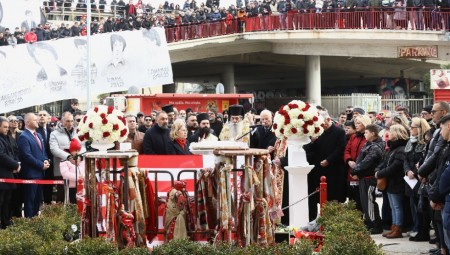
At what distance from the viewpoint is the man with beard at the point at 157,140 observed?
16.1 m

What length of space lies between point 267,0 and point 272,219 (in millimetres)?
39867

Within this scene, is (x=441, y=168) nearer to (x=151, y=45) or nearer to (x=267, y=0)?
(x=151, y=45)

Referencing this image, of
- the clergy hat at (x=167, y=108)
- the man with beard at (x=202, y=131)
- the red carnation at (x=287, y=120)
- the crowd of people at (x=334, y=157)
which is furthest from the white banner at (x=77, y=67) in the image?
the red carnation at (x=287, y=120)

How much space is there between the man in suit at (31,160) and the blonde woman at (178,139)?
242 cm

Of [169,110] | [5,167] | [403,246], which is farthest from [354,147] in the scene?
[169,110]

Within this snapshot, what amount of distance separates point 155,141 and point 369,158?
3.34 metres

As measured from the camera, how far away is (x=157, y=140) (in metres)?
16.2

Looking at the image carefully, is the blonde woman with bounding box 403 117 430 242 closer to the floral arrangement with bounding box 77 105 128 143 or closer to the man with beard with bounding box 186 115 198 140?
the floral arrangement with bounding box 77 105 128 143

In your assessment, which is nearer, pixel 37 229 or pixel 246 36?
pixel 37 229

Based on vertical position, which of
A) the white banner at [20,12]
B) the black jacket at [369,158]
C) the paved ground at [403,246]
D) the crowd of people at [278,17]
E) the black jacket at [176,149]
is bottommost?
the paved ground at [403,246]


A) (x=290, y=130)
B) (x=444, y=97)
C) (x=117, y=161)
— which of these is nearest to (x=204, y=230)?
(x=117, y=161)

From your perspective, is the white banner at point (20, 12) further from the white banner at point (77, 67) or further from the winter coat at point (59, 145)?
the winter coat at point (59, 145)

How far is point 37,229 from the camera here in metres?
11.5

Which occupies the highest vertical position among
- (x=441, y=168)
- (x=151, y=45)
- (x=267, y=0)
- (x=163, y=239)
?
(x=267, y=0)
